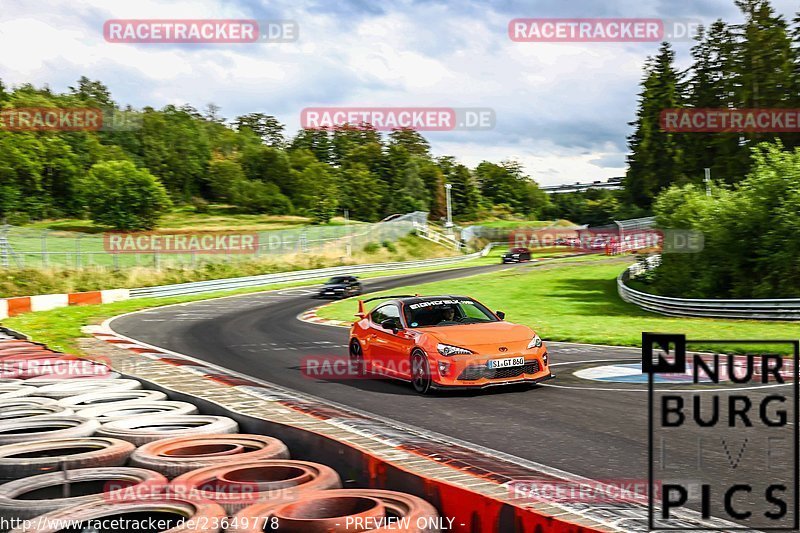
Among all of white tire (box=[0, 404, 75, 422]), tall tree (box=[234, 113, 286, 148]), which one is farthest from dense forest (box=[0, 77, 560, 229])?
white tire (box=[0, 404, 75, 422])

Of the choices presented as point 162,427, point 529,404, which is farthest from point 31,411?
point 529,404

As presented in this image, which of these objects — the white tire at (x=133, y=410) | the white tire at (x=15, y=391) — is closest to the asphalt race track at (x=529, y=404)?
the white tire at (x=133, y=410)

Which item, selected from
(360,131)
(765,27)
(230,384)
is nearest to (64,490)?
(230,384)

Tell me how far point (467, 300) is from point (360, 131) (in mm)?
127870

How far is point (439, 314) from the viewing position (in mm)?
11906

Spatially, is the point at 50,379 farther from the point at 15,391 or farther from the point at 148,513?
the point at 148,513

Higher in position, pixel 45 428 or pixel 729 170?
pixel 729 170

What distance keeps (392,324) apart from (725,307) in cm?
1724

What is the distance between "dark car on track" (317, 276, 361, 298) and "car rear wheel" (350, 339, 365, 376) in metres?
25.6

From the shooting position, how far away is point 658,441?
739 cm

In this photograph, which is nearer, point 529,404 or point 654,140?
point 529,404

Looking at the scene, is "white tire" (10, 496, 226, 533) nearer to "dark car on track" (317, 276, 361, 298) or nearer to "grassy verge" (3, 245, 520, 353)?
"grassy verge" (3, 245, 520, 353)

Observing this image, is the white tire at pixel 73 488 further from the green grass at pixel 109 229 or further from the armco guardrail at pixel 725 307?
the green grass at pixel 109 229

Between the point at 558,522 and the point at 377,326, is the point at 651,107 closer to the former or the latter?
the point at 377,326
